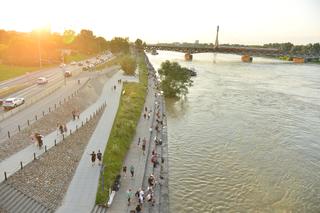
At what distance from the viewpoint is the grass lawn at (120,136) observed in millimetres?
22948

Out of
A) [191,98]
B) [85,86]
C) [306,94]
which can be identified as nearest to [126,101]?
[85,86]

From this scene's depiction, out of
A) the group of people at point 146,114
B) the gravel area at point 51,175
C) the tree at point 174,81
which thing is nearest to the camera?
the gravel area at point 51,175

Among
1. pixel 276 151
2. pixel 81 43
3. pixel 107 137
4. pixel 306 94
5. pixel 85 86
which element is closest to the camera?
pixel 107 137

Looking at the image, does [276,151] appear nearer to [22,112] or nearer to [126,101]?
[126,101]

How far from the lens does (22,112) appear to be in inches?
1303

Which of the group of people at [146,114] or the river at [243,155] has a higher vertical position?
the group of people at [146,114]

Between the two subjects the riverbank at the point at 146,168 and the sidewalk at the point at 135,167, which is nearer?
the sidewalk at the point at 135,167

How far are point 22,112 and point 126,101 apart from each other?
1652 cm

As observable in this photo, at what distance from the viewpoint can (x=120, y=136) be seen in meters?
31.1

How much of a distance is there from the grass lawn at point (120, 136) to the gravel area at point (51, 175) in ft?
8.44

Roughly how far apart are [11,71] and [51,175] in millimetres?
50916

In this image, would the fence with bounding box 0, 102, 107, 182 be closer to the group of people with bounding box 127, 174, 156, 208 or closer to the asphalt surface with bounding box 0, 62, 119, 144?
the asphalt surface with bounding box 0, 62, 119, 144

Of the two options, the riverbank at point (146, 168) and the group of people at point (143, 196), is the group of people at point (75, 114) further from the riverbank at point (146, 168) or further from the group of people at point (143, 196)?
the group of people at point (143, 196)

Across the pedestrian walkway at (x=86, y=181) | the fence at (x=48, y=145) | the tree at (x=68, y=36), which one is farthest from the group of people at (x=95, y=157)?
the tree at (x=68, y=36)
